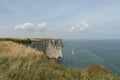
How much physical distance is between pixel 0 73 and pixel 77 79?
3479mm

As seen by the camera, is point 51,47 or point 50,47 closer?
point 50,47

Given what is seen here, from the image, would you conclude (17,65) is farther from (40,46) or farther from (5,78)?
(40,46)

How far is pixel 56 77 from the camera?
8.69 m

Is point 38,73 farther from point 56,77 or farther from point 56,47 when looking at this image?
point 56,47

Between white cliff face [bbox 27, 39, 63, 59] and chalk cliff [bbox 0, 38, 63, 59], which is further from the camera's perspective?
white cliff face [bbox 27, 39, 63, 59]

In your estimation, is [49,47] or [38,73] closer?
[38,73]

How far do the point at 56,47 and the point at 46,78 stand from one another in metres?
71.2

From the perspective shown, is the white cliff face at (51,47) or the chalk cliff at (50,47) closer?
the chalk cliff at (50,47)

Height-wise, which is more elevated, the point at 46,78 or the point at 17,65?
the point at 17,65

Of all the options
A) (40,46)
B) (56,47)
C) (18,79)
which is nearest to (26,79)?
(18,79)

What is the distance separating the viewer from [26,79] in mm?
7578

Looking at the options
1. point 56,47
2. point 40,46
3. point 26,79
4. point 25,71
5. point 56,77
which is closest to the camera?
point 26,79

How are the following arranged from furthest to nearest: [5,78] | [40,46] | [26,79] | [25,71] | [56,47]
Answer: [56,47] → [40,46] → [25,71] → [26,79] → [5,78]

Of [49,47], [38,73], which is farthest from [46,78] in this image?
[49,47]
